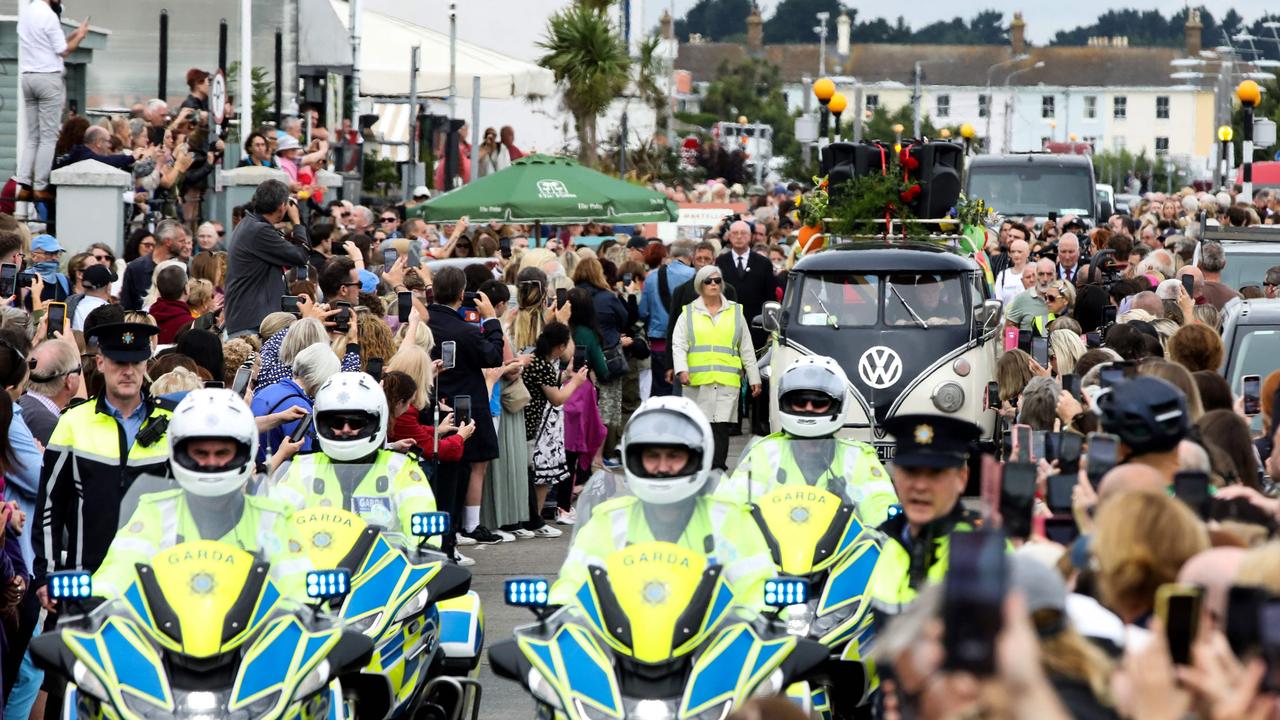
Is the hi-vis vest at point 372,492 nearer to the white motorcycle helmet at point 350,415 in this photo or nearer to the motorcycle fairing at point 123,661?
the white motorcycle helmet at point 350,415

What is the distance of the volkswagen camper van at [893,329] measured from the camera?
16.3 metres

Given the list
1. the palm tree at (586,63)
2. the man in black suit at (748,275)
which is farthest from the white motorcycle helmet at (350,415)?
the palm tree at (586,63)

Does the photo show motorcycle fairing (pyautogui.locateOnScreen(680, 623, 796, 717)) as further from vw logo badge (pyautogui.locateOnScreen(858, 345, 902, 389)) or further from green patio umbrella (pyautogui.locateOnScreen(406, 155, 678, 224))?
green patio umbrella (pyautogui.locateOnScreen(406, 155, 678, 224))

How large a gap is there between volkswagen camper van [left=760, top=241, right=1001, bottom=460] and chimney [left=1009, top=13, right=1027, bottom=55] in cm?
13803

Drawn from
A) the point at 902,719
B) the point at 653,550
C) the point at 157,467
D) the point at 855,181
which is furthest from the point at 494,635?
the point at 855,181

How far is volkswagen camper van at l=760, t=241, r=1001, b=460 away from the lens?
1631 centimetres

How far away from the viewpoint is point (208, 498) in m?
7.33

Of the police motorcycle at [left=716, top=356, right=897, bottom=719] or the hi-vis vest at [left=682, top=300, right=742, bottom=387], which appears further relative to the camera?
the hi-vis vest at [left=682, top=300, right=742, bottom=387]

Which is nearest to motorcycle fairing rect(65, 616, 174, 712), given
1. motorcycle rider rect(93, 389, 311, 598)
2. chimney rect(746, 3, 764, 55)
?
motorcycle rider rect(93, 389, 311, 598)

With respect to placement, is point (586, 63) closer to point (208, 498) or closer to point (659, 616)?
point (208, 498)

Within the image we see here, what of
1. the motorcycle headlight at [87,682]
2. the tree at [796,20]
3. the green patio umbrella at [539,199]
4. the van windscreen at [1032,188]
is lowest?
the motorcycle headlight at [87,682]

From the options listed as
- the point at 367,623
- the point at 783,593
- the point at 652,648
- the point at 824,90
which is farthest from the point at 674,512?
the point at 824,90

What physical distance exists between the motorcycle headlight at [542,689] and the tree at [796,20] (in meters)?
185

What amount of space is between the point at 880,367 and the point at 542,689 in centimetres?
Result: 1011
